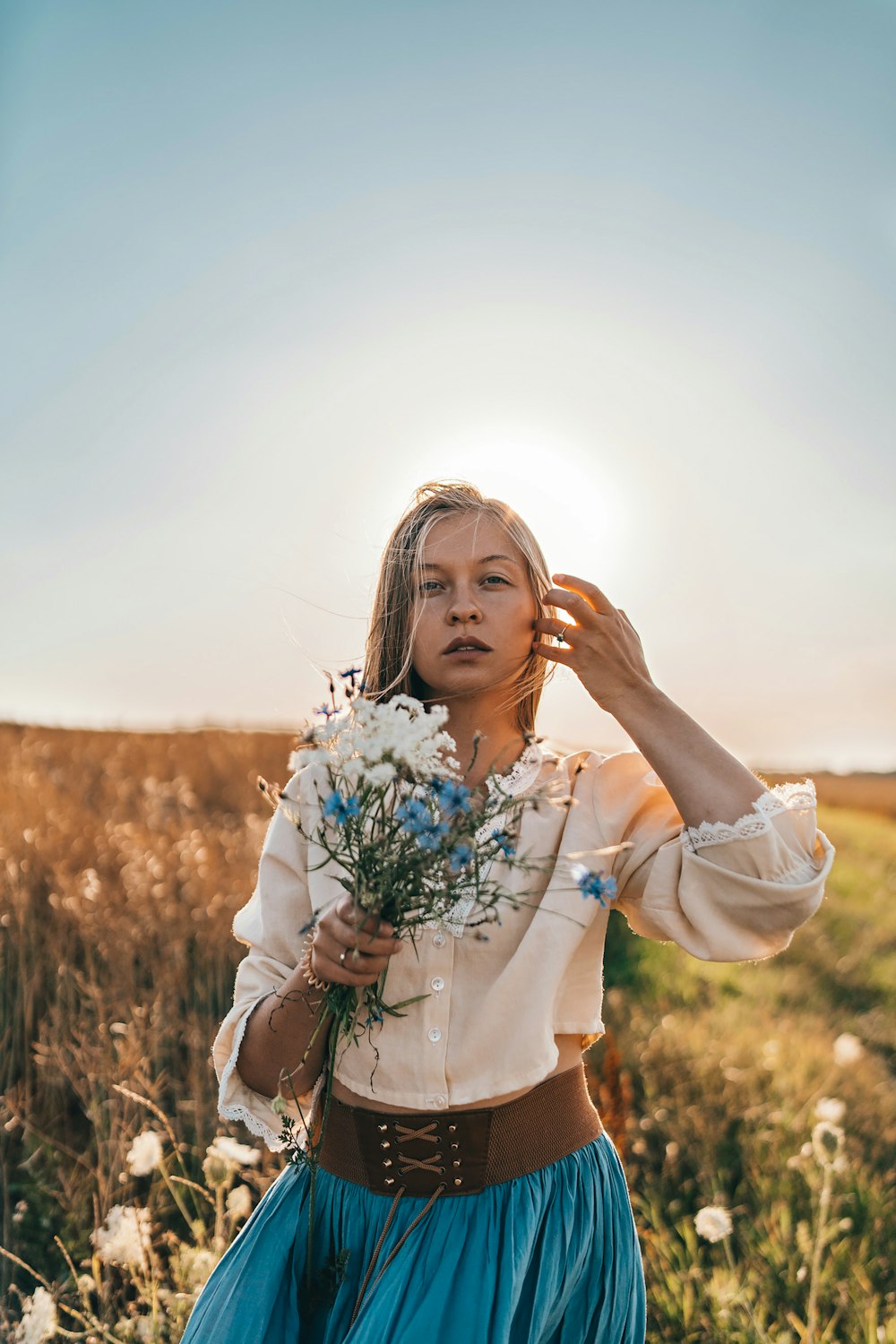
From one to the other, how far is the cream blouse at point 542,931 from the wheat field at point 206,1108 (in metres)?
0.99

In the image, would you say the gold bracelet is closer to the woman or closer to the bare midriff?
the woman

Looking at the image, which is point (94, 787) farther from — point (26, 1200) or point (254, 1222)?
point (254, 1222)

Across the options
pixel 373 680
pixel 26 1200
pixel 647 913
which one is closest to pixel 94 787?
pixel 26 1200

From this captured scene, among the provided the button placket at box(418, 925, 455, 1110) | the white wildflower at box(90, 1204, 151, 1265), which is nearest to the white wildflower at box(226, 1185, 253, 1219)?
the white wildflower at box(90, 1204, 151, 1265)

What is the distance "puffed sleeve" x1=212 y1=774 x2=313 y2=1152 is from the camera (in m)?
2.12

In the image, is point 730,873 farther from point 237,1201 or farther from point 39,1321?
point 39,1321

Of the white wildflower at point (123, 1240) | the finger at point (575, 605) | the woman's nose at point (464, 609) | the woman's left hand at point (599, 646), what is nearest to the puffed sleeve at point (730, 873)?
the woman's left hand at point (599, 646)

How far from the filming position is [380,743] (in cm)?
149

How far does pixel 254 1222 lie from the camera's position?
212cm

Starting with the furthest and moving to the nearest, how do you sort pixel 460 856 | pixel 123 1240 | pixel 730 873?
pixel 123 1240
pixel 730 873
pixel 460 856

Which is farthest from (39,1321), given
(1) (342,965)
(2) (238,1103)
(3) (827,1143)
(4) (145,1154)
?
(3) (827,1143)

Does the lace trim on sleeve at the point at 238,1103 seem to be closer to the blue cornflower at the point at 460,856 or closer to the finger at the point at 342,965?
the finger at the point at 342,965

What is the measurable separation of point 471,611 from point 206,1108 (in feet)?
9.63

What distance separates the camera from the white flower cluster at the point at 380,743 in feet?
4.90
